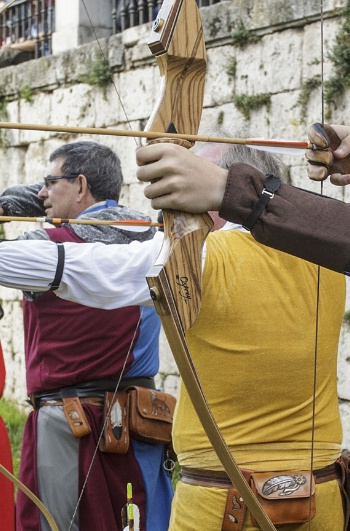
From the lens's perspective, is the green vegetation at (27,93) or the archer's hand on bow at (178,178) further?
the green vegetation at (27,93)

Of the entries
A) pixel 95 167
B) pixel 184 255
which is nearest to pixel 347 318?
pixel 95 167

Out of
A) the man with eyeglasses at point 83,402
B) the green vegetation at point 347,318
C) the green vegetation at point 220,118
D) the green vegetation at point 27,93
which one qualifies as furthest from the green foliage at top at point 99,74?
the man with eyeglasses at point 83,402

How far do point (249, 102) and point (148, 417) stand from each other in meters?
2.49

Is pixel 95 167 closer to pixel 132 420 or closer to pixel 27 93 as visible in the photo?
pixel 132 420

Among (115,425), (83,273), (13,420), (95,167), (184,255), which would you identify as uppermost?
(95,167)

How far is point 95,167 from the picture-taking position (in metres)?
3.83

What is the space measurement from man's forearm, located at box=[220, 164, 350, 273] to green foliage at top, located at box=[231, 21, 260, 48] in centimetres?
384

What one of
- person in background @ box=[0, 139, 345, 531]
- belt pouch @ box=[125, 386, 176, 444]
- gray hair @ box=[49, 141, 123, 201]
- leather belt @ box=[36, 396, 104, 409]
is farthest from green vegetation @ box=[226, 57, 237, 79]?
person in background @ box=[0, 139, 345, 531]

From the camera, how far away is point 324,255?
5.99ft

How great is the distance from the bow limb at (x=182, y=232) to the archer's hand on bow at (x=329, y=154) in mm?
239

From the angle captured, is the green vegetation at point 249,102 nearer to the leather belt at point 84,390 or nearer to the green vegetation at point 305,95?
the green vegetation at point 305,95

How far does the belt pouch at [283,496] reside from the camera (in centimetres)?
244

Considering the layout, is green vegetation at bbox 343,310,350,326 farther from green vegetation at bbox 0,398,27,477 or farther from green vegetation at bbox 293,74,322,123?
green vegetation at bbox 0,398,27,477

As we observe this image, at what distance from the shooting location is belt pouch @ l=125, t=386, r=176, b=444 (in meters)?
3.52
